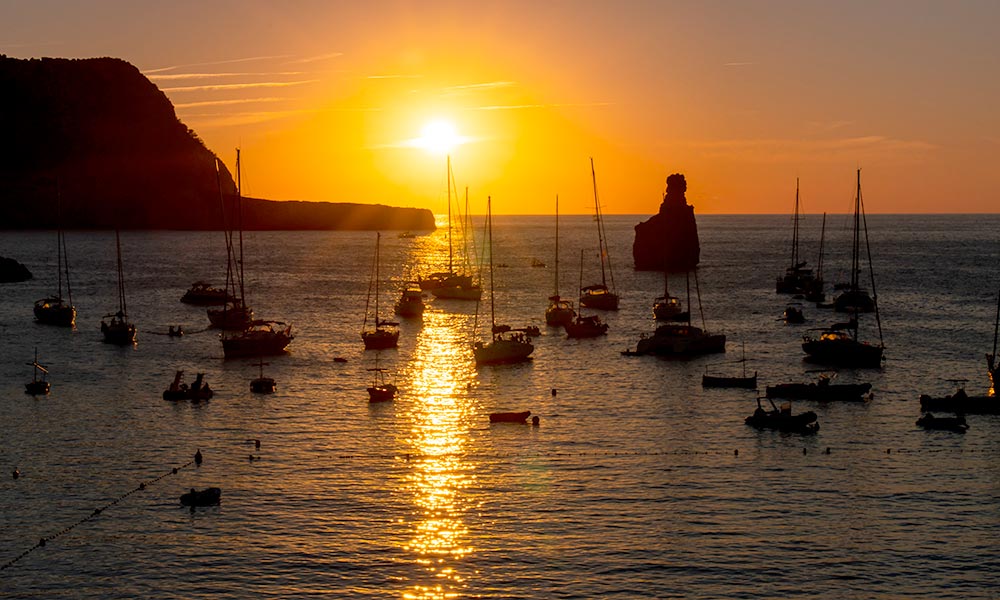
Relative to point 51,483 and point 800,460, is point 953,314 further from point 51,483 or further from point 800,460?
point 51,483

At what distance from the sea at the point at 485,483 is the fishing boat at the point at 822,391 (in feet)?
4.62

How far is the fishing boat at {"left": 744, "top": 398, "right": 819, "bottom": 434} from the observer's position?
70938 millimetres

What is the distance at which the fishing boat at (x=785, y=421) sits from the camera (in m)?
70.9

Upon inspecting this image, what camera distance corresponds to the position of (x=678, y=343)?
344 ft

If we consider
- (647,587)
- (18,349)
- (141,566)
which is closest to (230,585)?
(141,566)

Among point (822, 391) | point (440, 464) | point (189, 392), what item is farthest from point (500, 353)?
point (440, 464)

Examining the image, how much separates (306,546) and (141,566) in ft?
22.9

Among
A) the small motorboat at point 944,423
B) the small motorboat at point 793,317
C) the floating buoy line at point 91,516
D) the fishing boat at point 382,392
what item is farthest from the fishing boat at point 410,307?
the floating buoy line at point 91,516

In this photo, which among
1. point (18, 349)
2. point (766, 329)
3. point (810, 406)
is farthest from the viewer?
point (766, 329)

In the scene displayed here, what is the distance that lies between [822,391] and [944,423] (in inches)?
426

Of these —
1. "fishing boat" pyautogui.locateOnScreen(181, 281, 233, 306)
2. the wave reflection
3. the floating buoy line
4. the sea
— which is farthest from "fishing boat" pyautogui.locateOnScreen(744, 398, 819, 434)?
"fishing boat" pyautogui.locateOnScreen(181, 281, 233, 306)

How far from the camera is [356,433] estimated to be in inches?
2749

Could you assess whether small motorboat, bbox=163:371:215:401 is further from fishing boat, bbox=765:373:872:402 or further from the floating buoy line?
fishing boat, bbox=765:373:872:402

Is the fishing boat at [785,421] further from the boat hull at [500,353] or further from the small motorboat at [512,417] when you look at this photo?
the boat hull at [500,353]
